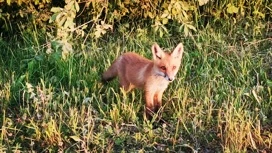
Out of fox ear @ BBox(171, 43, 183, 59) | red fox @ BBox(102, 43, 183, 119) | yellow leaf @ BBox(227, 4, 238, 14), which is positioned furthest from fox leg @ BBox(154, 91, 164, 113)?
yellow leaf @ BBox(227, 4, 238, 14)

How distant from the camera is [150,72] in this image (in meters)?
6.02

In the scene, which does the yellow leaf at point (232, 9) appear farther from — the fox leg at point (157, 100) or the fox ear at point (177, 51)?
the fox leg at point (157, 100)

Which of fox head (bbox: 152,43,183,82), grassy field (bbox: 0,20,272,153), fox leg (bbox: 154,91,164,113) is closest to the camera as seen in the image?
grassy field (bbox: 0,20,272,153)

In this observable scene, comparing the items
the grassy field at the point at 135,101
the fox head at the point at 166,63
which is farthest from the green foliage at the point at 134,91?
the fox head at the point at 166,63

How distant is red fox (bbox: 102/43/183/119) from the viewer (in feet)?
19.2

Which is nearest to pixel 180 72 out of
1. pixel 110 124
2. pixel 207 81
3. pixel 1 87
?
pixel 207 81

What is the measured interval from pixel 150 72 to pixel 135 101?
454 millimetres

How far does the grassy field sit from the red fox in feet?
0.44

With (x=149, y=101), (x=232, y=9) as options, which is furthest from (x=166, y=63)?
(x=232, y=9)

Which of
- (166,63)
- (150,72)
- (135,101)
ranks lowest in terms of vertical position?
(135,101)

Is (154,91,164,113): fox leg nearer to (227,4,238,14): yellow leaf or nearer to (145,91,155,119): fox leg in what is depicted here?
(145,91,155,119): fox leg

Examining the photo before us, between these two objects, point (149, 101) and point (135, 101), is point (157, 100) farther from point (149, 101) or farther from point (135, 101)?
point (135, 101)

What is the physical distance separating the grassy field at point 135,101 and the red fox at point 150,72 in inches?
5.3

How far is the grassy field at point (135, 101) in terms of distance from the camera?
5480 millimetres
